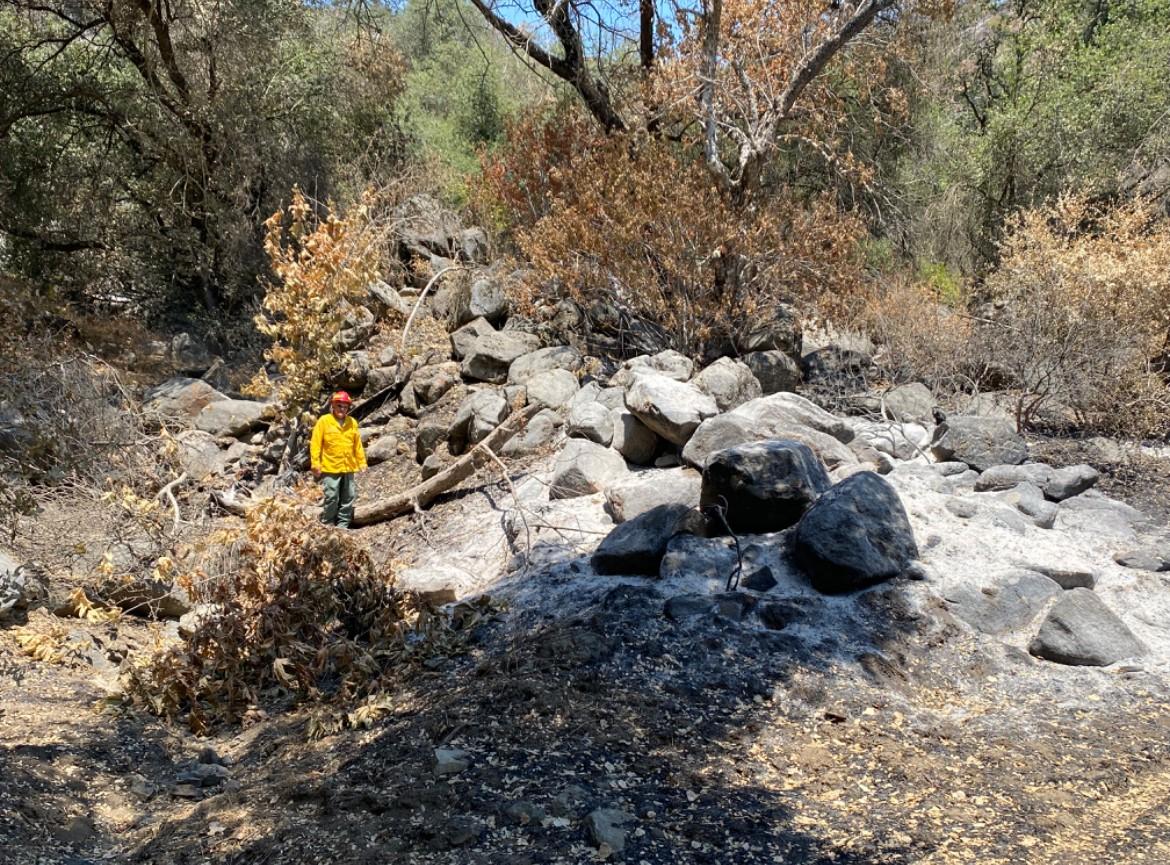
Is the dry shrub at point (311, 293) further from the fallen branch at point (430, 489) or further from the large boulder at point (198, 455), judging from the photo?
the fallen branch at point (430, 489)

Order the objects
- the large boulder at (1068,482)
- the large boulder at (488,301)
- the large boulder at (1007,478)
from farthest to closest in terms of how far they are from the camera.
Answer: the large boulder at (488,301) → the large boulder at (1007,478) → the large boulder at (1068,482)

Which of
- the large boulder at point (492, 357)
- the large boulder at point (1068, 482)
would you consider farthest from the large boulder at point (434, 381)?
the large boulder at point (1068, 482)

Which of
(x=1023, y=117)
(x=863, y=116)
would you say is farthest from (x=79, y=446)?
(x=1023, y=117)

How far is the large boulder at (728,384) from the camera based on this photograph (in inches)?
316

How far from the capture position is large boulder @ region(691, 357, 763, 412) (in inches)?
316

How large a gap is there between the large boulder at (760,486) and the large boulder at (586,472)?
4.17ft

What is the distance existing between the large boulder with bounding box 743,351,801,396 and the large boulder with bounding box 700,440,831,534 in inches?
130

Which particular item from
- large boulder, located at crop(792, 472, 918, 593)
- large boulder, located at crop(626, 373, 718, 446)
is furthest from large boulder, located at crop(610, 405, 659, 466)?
large boulder, located at crop(792, 472, 918, 593)

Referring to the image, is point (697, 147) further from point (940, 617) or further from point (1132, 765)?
point (1132, 765)

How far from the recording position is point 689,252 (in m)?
9.42

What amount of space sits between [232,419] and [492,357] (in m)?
2.84

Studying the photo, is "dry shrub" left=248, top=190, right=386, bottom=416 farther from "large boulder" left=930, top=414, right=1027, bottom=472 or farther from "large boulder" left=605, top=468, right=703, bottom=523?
"large boulder" left=930, top=414, right=1027, bottom=472

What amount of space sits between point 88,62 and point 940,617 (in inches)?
505

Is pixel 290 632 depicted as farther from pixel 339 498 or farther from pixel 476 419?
pixel 476 419
